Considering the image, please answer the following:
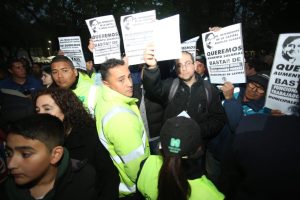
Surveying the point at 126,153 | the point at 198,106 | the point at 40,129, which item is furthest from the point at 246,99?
the point at 40,129

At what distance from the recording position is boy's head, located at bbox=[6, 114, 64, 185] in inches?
72.9

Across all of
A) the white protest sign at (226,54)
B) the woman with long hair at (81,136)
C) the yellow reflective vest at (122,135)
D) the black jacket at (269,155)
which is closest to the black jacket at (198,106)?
the white protest sign at (226,54)

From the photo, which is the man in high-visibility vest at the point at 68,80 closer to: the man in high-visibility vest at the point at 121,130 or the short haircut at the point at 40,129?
the man in high-visibility vest at the point at 121,130

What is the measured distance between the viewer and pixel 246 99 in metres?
4.04

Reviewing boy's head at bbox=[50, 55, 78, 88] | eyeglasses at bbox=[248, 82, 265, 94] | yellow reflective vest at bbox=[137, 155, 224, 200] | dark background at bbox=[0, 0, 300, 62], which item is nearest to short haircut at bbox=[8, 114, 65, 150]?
yellow reflective vest at bbox=[137, 155, 224, 200]

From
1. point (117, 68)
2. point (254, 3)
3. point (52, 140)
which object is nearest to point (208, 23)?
point (254, 3)

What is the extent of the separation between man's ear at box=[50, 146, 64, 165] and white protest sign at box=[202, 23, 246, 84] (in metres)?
2.72

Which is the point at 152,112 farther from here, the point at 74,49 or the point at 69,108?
the point at 74,49

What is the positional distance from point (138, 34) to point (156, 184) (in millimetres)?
2406

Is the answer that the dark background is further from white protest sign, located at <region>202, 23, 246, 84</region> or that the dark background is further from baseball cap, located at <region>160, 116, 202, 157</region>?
baseball cap, located at <region>160, 116, 202, 157</region>

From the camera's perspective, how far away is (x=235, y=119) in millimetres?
3691

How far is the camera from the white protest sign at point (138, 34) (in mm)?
3813

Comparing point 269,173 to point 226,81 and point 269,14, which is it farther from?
point 269,14

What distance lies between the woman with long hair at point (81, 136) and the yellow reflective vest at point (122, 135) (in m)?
0.11
